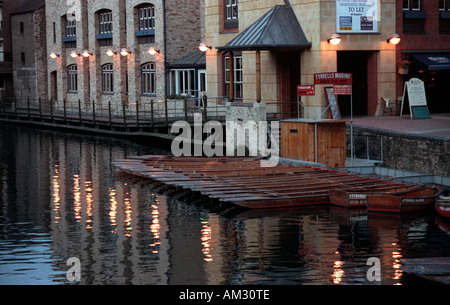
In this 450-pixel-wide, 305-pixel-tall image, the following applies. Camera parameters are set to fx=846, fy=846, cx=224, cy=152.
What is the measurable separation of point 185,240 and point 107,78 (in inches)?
1545

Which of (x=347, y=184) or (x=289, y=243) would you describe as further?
(x=347, y=184)

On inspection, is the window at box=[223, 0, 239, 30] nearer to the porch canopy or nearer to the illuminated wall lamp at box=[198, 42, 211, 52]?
the illuminated wall lamp at box=[198, 42, 211, 52]

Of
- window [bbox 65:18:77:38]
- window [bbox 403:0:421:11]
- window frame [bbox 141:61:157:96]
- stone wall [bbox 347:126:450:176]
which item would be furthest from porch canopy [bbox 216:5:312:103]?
window [bbox 65:18:77:38]

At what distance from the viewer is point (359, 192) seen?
80.3 feet

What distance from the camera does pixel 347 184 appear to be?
84.8ft

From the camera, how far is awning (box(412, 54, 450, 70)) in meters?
36.6

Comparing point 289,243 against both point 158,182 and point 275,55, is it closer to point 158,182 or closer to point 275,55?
point 158,182

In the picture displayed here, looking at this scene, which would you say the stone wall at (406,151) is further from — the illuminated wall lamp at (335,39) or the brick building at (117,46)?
the brick building at (117,46)

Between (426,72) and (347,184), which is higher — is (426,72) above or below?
above

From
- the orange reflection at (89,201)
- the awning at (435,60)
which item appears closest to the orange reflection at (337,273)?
the orange reflection at (89,201)

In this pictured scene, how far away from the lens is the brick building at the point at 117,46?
167 ft
